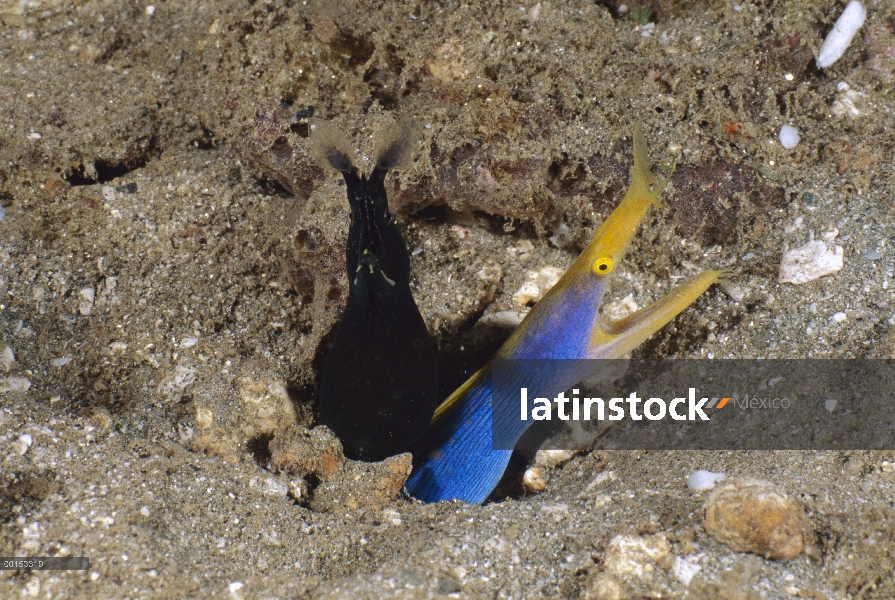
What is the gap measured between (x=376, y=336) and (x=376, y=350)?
7cm

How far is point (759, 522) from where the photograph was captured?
1.78m

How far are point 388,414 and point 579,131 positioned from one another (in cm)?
158

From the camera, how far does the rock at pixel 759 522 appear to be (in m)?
1.77

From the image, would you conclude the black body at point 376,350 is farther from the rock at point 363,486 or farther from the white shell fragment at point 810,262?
the white shell fragment at point 810,262

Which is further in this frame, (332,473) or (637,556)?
(332,473)

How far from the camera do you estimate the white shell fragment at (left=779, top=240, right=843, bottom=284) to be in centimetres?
261

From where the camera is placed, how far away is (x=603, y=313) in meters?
2.99

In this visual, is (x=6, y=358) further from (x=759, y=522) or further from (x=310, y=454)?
(x=759, y=522)

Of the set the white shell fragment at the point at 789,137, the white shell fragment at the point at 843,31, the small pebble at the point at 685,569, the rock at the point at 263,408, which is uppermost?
the white shell fragment at the point at 843,31

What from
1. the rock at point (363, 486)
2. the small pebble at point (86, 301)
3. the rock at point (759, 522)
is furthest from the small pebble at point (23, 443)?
the rock at point (759, 522)

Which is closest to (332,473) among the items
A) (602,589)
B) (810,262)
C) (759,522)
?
(602,589)

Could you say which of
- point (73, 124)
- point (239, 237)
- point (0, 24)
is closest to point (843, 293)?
point (239, 237)

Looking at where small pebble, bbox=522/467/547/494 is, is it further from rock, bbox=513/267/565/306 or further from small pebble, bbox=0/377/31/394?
small pebble, bbox=0/377/31/394

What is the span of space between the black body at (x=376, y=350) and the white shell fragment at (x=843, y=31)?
2284 millimetres
